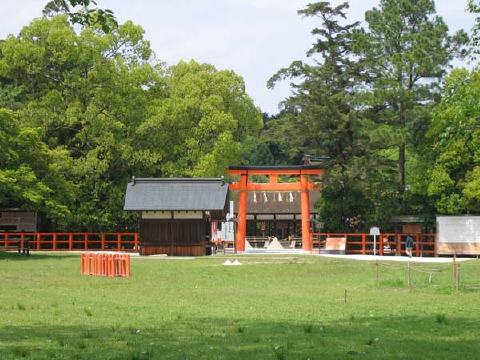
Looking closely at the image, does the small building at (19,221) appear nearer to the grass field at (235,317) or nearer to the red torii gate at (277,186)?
the red torii gate at (277,186)

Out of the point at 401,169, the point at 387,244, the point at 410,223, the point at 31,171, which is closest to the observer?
the point at 31,171

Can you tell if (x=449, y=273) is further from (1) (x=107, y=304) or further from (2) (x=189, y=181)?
(2) (x=189, y=181)

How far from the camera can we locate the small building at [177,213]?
44750mm

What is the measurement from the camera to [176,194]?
45281 mm

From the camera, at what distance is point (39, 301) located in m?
17.4

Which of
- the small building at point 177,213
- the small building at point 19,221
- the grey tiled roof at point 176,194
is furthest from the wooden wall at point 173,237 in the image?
the small building at point 19,221

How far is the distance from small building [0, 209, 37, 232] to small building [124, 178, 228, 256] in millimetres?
9690

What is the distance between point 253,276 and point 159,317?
13.2m

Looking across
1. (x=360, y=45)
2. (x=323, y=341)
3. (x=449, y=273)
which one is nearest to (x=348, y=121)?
(x=360, y=45)

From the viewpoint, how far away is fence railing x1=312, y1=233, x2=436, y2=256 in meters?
44.9

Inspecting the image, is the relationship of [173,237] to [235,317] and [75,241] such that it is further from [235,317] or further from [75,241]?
[235,317]

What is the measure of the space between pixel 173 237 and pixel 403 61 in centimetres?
1627

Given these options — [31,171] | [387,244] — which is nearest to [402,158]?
[387,244]

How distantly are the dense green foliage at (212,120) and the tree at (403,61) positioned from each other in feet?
0.24
